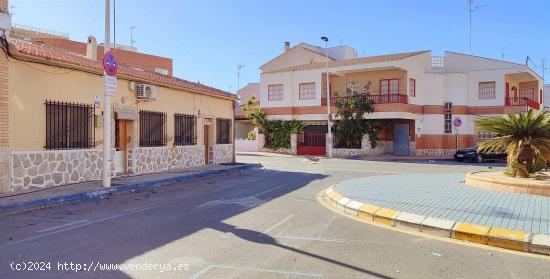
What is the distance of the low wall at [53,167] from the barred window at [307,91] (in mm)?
25254

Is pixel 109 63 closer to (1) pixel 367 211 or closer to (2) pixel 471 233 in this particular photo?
(1) pixel 367 211

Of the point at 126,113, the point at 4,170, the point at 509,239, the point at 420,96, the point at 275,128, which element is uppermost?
the point at 420,96

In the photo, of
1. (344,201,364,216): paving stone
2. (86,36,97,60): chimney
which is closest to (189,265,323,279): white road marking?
(344,201,364,216): paving stone

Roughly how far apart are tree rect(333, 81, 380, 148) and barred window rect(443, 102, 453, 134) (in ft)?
17.8

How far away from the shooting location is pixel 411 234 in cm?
743

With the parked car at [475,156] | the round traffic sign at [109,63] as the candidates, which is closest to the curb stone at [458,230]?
the round traffic sign at [109,63]

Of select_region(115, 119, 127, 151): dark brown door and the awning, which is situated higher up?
the awning

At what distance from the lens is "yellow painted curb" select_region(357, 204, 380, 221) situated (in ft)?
28.6

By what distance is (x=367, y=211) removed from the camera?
8883 mm

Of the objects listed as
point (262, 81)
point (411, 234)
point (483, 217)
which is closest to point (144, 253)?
point (411, 234)

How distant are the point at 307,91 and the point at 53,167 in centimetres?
2736

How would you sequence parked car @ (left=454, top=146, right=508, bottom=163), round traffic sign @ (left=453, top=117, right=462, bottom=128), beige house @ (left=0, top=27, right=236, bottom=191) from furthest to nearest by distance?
round traffic sign @ (left=453, top=117, right=462, bottom=128)
parked car @ (left=454, top=146, right=508, bottom=163)
beige house @ (left=0, top=27, right=236, bottom=191)

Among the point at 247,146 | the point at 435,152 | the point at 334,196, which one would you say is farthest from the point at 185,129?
the point at 435,152

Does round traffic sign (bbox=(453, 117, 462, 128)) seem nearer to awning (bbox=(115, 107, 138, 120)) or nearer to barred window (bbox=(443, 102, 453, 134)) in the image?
barred window (bbox=(443, 102, 453, 134))
